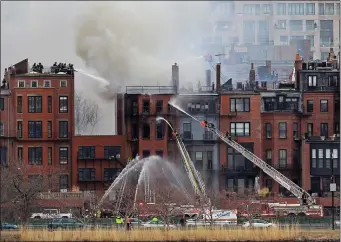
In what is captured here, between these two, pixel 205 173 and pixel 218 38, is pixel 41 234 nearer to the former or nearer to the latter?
pixel 205 173

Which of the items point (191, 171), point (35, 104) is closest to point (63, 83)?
point (35, 104)

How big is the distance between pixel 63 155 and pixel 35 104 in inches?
148

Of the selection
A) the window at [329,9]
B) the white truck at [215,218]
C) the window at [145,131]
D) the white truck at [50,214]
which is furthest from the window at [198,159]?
the window at [329,9]

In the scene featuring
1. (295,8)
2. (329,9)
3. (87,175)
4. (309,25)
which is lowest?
(87,175)

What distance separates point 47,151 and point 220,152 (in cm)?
1115

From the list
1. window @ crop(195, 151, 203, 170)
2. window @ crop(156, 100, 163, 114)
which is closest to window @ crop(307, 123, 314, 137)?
window @ crop(195, 151, 203, 170)

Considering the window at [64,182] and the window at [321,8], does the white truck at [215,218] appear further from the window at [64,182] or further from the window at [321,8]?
the window at [321,8]

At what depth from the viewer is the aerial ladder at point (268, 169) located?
7150 centimetres

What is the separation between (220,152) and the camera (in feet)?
251

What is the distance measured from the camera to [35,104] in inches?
3012

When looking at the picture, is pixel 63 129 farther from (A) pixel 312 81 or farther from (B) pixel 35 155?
(A) pixel 312 81

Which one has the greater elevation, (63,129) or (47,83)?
(47,83)

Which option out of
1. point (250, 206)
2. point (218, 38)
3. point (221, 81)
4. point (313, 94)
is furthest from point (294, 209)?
point (218, 38)

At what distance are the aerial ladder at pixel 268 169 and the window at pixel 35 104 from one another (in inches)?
412
